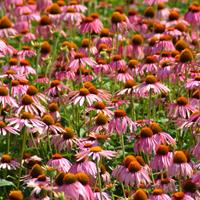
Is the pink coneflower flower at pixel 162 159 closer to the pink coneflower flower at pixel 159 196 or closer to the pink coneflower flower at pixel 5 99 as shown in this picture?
the pink coneflower flower at pixel 159 196

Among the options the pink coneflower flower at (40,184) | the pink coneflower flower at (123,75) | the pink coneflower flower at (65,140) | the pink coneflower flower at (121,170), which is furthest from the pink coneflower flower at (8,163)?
the pink coneflower flower at (123,75)

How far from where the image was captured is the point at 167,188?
422cm

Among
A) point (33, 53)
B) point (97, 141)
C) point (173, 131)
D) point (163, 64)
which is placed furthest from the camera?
point (33, 53)

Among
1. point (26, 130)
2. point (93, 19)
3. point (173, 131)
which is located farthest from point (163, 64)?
point (26, 130)

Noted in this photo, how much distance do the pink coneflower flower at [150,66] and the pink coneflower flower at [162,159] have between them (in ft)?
4.75

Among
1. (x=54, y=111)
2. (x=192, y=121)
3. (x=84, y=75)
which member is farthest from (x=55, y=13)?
(x=192, y=121)

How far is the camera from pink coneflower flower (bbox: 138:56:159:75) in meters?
5.73

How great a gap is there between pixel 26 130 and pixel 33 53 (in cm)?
169

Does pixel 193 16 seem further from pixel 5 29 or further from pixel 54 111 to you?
pixel 54 111

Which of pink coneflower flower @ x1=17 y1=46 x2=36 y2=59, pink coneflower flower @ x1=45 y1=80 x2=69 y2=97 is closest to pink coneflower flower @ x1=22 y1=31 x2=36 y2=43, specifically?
pink coneflower flower @ x1=17 y1=46 x2=36 y2=59

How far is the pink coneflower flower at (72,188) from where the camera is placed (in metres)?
3.75

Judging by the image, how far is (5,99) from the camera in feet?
16.0

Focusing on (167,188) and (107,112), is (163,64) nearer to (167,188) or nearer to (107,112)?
(107,112)

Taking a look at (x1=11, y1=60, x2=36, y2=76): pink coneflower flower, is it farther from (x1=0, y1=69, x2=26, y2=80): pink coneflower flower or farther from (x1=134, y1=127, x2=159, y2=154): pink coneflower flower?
(x1=134, y1=127, x2=159, y2=154): pink coneflower flower
